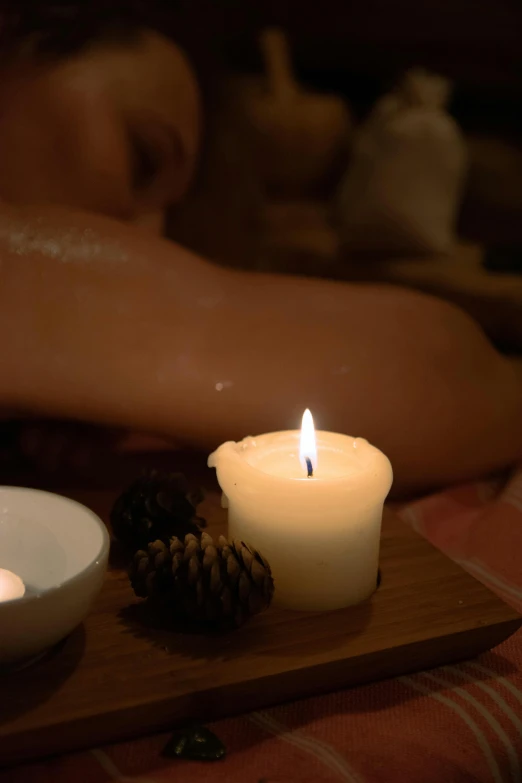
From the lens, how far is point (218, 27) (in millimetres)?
829

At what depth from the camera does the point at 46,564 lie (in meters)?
0.47

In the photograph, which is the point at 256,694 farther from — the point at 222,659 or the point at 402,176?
the point at 402,176

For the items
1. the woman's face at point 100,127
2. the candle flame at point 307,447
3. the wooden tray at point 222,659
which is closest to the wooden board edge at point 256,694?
the wooden tray at point 222,659

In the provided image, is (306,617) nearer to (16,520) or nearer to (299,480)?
(299,480)

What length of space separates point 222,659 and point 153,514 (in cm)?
14

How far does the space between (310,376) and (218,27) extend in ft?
1.53

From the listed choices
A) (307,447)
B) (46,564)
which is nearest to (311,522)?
(307,447)

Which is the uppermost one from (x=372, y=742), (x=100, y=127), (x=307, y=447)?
(x=100, y=127)

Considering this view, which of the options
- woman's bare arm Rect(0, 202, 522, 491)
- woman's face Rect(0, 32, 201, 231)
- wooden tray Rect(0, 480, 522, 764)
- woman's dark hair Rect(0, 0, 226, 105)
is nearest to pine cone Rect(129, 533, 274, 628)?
wooden tray Rect(0, 480, 522, 764)

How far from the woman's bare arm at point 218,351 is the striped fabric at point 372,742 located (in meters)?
0.24

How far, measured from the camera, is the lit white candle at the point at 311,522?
45 cm

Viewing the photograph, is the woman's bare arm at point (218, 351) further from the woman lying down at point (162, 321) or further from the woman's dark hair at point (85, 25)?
the woman's dark hair at point (85, 25)

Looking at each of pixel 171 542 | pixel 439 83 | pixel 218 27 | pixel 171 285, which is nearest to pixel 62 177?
pixel 171 285

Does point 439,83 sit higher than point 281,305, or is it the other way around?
point 439,83
